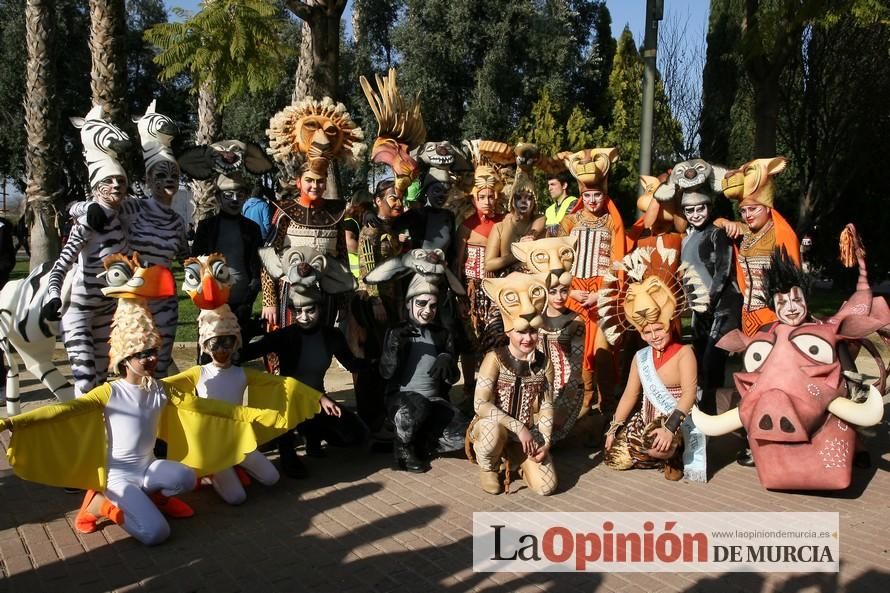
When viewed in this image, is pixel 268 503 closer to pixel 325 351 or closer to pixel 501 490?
pixel 325 351

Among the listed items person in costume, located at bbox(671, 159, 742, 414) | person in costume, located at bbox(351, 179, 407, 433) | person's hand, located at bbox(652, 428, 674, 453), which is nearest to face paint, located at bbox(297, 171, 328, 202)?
person in costume, located at bbox(351, 179, 407, 433)

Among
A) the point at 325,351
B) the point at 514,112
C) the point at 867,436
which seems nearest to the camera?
the point at 325,351

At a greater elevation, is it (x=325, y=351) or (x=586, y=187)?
(x=586, y=187)

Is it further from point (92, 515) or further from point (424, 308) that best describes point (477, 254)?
point (92, 515)

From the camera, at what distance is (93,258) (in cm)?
445

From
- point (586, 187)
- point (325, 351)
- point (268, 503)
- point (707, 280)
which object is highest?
point (586, 187)

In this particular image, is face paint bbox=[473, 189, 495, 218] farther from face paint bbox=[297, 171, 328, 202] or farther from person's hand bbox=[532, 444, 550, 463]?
person's hand bbox=[532, 444, 550, 463]

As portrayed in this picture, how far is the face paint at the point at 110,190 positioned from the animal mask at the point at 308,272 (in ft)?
3.21

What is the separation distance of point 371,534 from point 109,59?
6.54 metres

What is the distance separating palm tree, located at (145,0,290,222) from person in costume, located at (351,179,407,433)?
4.83 m

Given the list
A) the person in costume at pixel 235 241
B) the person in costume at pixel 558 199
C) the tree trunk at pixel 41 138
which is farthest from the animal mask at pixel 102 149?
the tree trunk at pixel 41 138

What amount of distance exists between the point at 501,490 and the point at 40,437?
2.51m

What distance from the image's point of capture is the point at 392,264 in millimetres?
4867

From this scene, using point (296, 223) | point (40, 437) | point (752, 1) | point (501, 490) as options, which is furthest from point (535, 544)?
point (752, 1)
